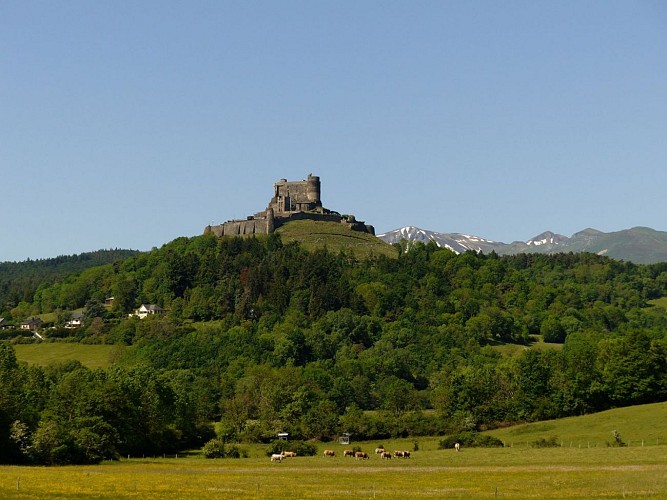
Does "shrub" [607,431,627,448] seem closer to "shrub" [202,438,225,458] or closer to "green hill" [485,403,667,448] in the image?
"green hill" [485,403,667,448]

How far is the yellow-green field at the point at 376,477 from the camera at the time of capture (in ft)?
193

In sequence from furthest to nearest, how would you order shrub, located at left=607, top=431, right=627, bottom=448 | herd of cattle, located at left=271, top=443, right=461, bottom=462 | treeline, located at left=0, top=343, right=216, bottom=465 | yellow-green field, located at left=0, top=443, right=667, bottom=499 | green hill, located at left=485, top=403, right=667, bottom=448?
1. green hill, located at left=485, top=403, right=667, bottom=448
2. shrub, located at left=607, top=431, right=627, bottom=448
3. herd of cattle, located at left=271, top=443, right=461, bottom=462
4. treeline, located at left=0, top=343, right=216, bottom=465
5. yellow-green field, located at left=0, top=443, right=667, bottom=499

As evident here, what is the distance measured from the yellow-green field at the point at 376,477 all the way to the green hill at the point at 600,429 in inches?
436

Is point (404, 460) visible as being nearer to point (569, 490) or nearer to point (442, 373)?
point (569, 490)

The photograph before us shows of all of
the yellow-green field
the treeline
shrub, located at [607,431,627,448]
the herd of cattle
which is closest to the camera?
the yellow-green field

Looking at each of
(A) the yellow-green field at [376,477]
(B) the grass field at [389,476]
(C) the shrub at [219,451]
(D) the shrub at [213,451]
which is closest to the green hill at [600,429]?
(B) the grass field at [389,476]

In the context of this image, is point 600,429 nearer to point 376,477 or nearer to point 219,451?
point 219,451

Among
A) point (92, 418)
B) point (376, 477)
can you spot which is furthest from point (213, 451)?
point (376, 477)

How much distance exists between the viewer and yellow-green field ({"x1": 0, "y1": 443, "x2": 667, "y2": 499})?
5878 centimetres

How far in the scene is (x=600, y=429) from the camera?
10856cm

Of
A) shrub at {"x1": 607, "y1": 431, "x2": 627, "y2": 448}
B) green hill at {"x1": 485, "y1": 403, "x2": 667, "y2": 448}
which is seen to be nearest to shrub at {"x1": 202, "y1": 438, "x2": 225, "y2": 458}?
green hill at {"x1": 485, "y1": 403, "x2": 667, "y2": 448}

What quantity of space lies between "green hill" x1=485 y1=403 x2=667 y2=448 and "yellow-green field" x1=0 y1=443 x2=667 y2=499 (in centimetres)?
1107

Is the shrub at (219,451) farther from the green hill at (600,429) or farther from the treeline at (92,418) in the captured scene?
the green hill at (600,429)

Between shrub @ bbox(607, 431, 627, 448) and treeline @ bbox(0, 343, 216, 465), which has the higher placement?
treeline @ bbox(0, 343, 216, 465)
